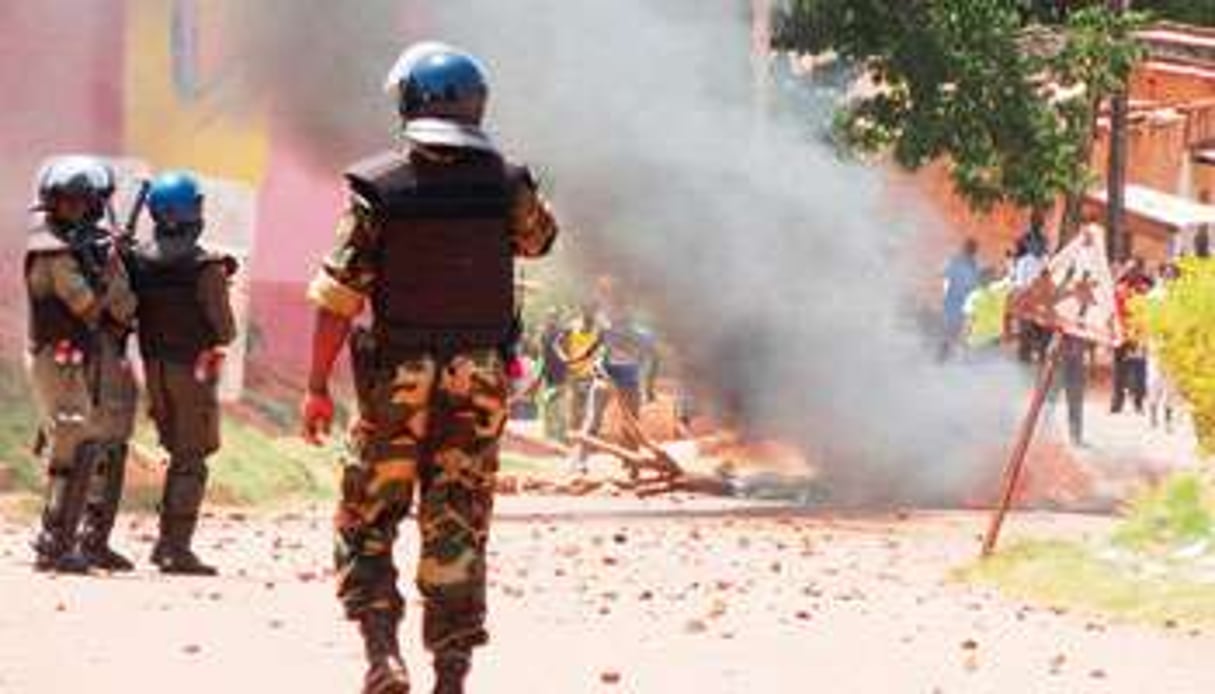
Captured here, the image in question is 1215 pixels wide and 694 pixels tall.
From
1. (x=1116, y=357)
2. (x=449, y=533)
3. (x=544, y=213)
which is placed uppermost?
(x=544, y=213)

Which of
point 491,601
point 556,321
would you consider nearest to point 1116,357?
point 556,321

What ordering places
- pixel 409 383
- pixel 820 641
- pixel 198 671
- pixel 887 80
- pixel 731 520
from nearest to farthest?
pixel 409 383
pixel 198 671
pixel 820 641
pixel 731 520
pixel 887 80

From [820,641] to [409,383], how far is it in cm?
263

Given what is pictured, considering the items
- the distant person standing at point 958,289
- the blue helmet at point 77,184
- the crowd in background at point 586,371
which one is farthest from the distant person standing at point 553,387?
the blue helmet at point 77,184

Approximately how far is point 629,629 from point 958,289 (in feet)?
43.6

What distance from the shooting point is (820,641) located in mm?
8961

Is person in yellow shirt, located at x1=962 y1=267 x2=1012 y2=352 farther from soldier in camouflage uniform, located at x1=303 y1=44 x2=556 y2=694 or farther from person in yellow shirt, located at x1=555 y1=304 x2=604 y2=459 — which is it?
soldier in camouflage uniform, located at x1=303 y1=44 x2=556 y2=694

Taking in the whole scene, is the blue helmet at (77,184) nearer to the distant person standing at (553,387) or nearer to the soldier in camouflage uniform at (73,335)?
the soldier in camouflage uniform at (73,335)

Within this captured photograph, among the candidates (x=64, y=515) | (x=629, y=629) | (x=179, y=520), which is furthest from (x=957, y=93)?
(x=629, y=629)

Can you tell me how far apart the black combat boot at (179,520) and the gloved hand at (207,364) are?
1.08 feet

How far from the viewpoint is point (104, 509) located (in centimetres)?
1065

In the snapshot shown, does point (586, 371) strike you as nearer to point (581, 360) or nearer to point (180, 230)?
point (581, 360)

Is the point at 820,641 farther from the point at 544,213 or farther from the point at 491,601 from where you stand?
the point at 544,213

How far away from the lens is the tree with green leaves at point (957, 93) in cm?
1720
